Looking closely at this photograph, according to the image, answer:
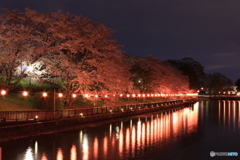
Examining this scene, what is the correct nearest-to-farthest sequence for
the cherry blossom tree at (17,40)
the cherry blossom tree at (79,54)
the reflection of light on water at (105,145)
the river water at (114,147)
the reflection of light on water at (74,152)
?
the reflection of light on water at (74,152), the river water at (114,147), the reflection of light on water at (105,145), the cherry blossom tree at (17,40), the cherry blossom tree at (79,54)

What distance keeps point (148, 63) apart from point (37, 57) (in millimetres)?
38882

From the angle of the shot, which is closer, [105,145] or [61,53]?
[105,145]

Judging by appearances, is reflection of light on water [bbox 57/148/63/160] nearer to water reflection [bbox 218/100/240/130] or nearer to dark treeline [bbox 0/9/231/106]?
dark treeline [bbox 0/9/231/106]

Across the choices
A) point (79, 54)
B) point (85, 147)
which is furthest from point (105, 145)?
point (79, 54)

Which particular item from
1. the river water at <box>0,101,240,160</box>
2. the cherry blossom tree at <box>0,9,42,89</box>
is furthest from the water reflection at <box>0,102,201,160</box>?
the cherry blossom tree at <box>0,9,42,89</box>

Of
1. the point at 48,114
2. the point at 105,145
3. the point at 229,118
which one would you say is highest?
the point at 48,114

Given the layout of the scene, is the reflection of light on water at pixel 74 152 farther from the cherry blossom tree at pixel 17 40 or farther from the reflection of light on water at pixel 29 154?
the cherry blossom tree at pixel 17 40

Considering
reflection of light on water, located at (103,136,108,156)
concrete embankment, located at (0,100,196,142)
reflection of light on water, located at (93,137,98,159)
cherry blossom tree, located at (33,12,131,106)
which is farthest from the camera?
cherry blossom tree, located at (33,12,131,106)

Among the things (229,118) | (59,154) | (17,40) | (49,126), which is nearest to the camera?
(59,154)

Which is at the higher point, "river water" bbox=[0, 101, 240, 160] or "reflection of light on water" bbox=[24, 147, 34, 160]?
"reflection of light on water" bbox=[24, 147, 34, 160]

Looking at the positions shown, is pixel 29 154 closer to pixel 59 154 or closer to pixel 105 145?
pixel 59 154

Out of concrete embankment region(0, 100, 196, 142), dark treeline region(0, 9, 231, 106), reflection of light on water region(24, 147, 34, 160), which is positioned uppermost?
dark treeline region(0, 9, 231, 106)

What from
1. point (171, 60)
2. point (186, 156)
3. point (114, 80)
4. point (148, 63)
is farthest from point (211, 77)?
point (186, 156)

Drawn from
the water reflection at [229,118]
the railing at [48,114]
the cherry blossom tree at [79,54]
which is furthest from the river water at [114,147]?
the cherry blossom tree at [79,54]
